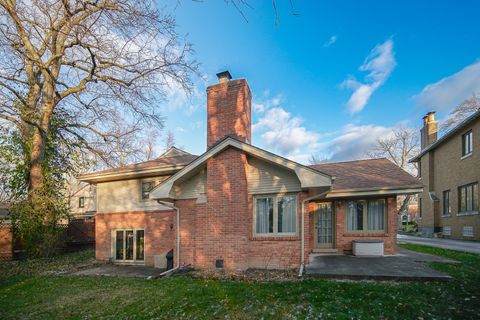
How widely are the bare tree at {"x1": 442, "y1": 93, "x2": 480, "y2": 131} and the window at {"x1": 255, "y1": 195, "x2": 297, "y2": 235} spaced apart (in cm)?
2624

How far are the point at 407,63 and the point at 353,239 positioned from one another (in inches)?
362

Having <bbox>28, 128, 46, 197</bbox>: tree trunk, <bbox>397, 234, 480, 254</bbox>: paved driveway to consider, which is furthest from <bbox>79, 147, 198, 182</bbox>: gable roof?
<bbox>397, 234, 480, 254</bbox>: paved driveway

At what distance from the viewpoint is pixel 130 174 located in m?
11.9

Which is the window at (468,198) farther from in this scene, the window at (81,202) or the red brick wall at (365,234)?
the window at (81,202)

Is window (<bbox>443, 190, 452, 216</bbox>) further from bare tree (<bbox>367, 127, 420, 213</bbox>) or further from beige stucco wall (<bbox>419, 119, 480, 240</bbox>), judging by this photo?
bare tree (<bbox>367, 127, 420, 213</bbox>)

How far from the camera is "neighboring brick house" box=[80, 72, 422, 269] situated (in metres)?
8.85

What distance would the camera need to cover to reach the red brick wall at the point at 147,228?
11.2 meters

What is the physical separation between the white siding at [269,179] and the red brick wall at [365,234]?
12.2 ft

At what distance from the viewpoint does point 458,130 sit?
17453 mm

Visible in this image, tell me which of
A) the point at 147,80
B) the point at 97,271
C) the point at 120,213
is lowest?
the point at 97,271

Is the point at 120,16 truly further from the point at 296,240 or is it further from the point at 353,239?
the point at 353,239

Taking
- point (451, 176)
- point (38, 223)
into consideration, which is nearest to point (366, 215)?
point (451, 176)

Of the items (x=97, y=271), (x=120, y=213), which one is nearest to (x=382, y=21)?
(x=120, y=213)

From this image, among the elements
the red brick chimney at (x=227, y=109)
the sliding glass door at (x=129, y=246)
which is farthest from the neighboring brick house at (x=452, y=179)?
the sliding glass door at (x=129, y=246)
